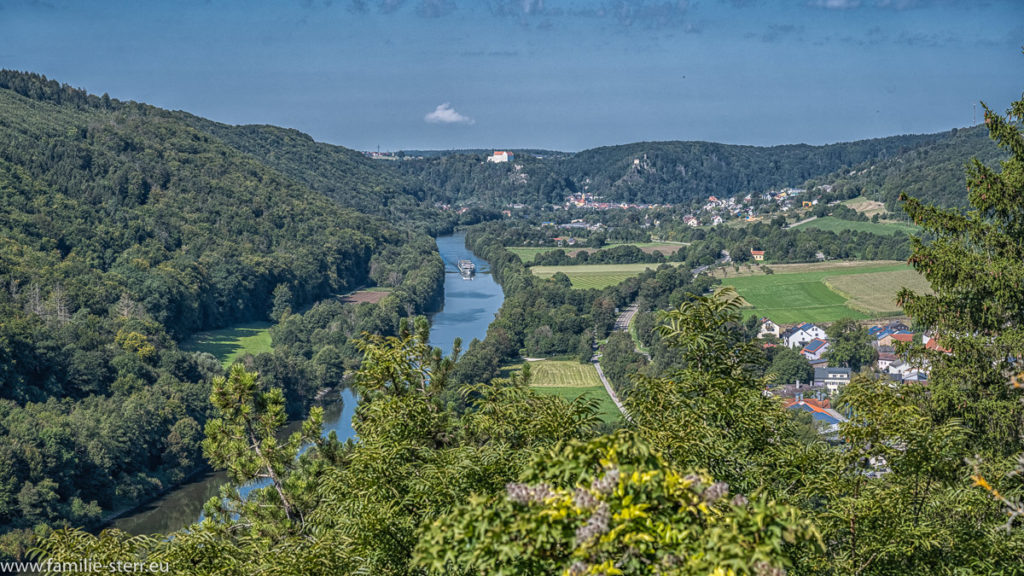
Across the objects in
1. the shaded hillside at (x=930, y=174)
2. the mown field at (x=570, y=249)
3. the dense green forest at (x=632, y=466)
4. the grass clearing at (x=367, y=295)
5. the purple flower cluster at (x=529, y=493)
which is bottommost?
the grass clearing at (x=367, y=295)

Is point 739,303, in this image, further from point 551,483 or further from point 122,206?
point 122,206

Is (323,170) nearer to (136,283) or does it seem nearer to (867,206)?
(136,283)

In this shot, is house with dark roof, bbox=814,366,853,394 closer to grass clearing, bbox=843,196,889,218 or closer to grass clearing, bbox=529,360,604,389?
grass clearing, bbox=529,360,604,389

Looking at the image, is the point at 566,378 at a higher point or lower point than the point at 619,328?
lower

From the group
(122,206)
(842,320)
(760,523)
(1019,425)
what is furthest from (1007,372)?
(122,206)

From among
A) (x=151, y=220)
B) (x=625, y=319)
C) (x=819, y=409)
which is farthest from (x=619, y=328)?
(x=151, y=220)

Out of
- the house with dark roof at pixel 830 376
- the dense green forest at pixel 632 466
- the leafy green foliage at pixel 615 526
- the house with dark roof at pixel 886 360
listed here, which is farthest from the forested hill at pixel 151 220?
the leafy green foliage at pixel 615 526

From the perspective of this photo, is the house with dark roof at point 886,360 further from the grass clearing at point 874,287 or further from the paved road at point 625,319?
the paved road at point 625,319

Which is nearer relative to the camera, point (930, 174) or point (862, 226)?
point (862, 226)

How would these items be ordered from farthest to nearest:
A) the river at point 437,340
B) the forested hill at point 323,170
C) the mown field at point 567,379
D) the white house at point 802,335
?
the forested hill at point 323,170
the white house at point 802,335
the mown field at point 567,379
the river at point 437,340
